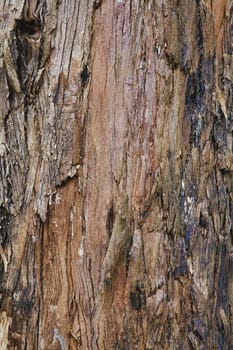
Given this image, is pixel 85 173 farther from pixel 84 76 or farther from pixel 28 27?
pixel 28 27

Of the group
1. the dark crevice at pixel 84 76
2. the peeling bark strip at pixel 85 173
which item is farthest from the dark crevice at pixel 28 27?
the dark crevice at pixel 84 76

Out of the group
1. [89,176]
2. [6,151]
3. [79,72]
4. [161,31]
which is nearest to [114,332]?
[89,176]

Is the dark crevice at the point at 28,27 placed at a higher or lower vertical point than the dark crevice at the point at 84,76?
higher

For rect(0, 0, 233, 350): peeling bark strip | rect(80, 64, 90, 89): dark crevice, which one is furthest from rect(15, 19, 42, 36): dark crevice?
rect(80, 64, 90, 89): dark crevice

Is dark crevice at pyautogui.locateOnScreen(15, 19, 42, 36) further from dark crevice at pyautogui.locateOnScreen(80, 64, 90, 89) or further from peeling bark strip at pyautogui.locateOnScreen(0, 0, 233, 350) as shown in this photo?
dark crevice at pyautogui.locateOnScreen(80, 64, 90, 89)

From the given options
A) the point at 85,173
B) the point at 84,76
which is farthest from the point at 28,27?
the point at 85,173

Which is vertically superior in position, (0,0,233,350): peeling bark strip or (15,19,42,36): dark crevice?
(15,19,42,36): dark crevice

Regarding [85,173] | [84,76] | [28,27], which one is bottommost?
[85,173]

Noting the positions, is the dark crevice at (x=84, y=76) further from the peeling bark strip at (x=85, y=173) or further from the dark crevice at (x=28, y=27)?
the dark crevice at (x=28, y=27)

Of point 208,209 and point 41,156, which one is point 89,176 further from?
point 208,209
